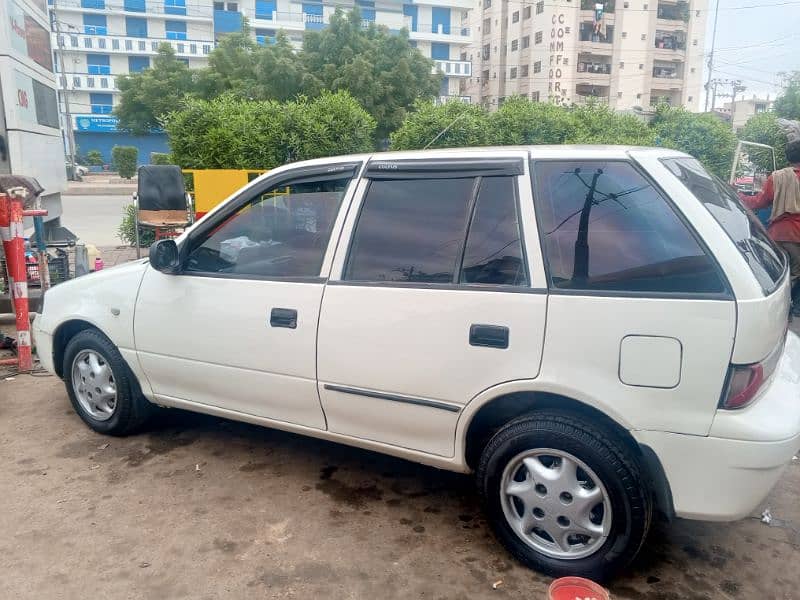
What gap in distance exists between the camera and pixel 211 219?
12.0 feet

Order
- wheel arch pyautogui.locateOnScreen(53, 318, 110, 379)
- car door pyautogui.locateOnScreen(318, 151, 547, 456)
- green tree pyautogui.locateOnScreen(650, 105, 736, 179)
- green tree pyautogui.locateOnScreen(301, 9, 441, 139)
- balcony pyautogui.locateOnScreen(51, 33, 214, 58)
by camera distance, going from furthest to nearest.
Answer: balcony pyautogui.locateOnScreen(51, 33, 214, 58) < green tree pyautogui.locateOnScreen(301, 9, 441, 139) < green tree pyautogui.locateOnScreen(650, 105, 736, 179) < wheel arch pyautogui.locateOnScreen(53, 318, 110, 379) < car door pyautogui.locateOnScreen(318, 151, 547, 456)

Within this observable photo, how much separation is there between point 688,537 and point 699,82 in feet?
234

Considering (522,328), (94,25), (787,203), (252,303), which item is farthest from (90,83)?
(522,328)

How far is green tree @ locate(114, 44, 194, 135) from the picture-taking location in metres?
37.9

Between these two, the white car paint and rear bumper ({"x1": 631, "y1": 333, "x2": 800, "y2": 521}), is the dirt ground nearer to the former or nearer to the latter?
the white car paint

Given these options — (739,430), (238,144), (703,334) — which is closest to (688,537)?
(739,430)

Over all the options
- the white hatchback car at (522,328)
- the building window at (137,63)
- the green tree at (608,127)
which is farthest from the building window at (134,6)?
the white hatchback car at (522,328)

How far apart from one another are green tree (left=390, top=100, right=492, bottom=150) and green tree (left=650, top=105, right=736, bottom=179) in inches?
149

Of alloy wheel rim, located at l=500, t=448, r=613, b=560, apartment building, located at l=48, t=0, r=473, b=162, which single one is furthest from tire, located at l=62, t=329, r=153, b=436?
apartment building, located at l=48, t=0, r=473, b=162

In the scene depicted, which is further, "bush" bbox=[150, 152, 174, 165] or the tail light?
"bush" bbox=[150, 152, 174, 165]

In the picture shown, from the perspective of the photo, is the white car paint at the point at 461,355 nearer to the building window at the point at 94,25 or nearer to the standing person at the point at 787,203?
the standing person at the point at 787,203

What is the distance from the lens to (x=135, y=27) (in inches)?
2183

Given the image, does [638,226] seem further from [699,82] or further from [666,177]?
[699,82]

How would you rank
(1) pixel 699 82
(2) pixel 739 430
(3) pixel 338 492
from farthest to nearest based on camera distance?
(1) pixel 699 82 < (3) pixel 338 492 < (2) pixel 739 430
